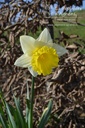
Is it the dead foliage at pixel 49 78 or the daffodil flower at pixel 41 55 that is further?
the dead foliage at pixel 49 78

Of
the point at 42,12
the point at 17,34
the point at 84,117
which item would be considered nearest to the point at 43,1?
the point at 42,12

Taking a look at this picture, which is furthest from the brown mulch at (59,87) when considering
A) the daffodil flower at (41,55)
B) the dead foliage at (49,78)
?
the daffodil flower at (41,55)

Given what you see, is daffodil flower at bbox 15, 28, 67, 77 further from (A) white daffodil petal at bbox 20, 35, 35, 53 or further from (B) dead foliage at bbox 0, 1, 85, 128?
(B) dead foliage at bbox 0, 1, 85, 128

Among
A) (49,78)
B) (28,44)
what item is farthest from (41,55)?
(49,78)

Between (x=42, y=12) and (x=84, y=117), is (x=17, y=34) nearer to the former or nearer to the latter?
(x=42, y=12)

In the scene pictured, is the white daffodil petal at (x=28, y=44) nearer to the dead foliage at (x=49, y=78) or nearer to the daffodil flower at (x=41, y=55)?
the daffodil flower at (x=41, y=55)
